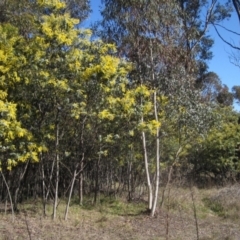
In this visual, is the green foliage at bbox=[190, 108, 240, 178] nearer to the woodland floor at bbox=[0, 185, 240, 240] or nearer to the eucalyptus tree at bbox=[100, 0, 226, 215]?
the woodland floor at bbox=[0, 185, 240, 240]

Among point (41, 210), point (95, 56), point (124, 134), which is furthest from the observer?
point (41, 210)

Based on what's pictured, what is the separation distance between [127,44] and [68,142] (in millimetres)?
3351

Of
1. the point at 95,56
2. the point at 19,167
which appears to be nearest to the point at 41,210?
the point at 19,167

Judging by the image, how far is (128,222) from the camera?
34.3ft

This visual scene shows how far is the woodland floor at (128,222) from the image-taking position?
8.77 meters

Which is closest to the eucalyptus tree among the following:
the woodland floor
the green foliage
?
the woodland floor

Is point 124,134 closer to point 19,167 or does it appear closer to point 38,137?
point 38,137

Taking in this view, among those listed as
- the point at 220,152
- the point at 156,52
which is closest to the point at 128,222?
the point at 156,52

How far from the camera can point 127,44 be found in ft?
38.8

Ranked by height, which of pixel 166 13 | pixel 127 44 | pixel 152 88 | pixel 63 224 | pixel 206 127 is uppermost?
pixel 166 13

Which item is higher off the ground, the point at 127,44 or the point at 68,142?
the point at 127,44

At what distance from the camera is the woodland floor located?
345 inches

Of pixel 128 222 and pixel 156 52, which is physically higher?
pixel 156 52

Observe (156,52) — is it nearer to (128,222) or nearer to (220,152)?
(128,222)
